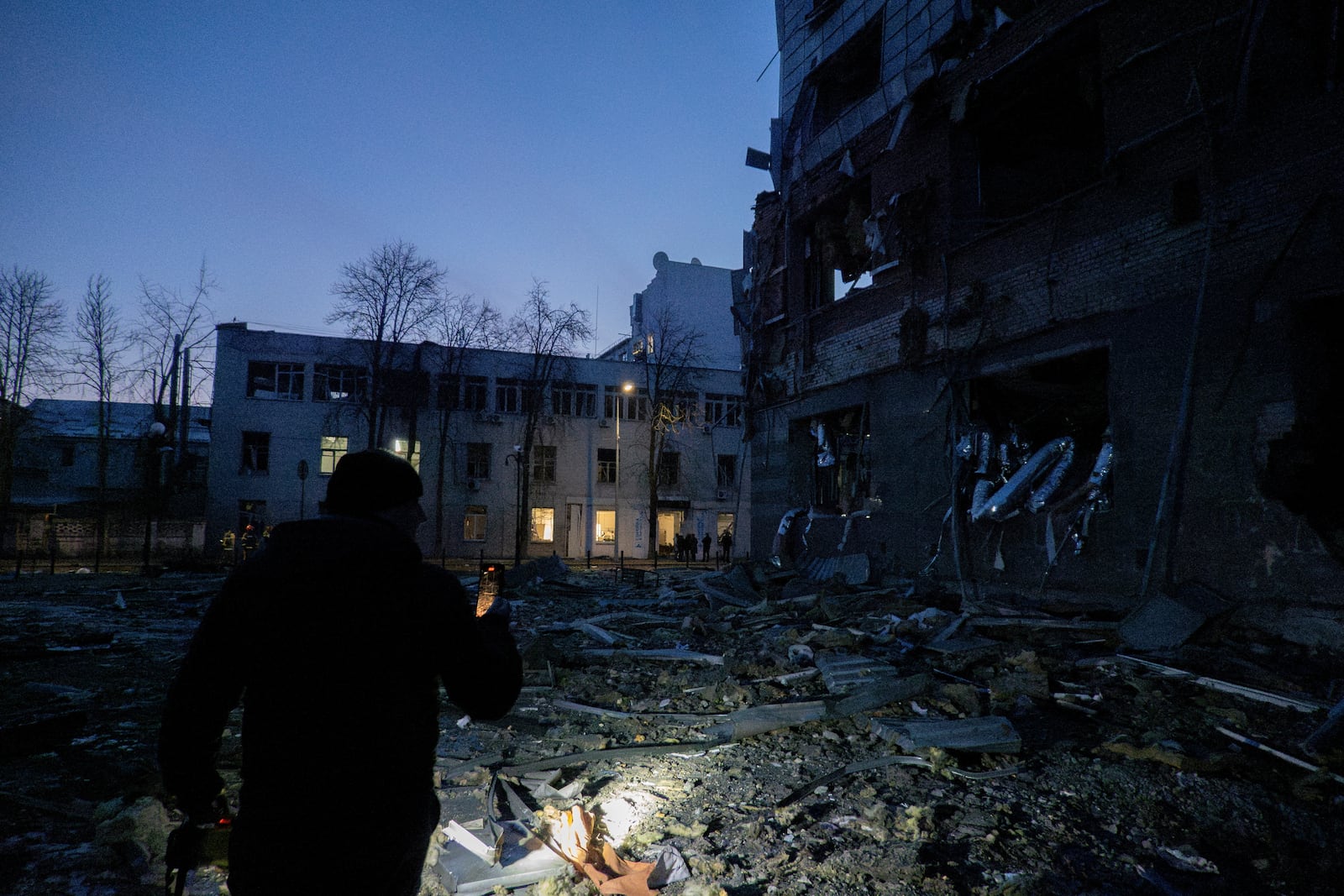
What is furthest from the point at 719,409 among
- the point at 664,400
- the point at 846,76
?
the point at 846,76

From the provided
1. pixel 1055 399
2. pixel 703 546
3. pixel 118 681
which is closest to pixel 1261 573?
pixel 1055 399

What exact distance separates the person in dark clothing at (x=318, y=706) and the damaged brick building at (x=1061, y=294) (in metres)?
8.56

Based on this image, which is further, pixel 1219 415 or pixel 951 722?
pixel 1219 415

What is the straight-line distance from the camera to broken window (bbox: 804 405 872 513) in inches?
511

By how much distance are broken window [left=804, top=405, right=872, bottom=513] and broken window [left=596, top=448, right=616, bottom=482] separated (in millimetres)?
19264

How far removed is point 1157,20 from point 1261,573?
671 cm

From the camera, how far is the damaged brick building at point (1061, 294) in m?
6.94

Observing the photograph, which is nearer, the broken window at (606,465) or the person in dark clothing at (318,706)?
the person in dark clothing at (318,706)

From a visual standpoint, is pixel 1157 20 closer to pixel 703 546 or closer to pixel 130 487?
pixel 703 546

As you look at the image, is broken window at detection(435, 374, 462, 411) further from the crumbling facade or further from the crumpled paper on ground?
the crumpled paper on ground

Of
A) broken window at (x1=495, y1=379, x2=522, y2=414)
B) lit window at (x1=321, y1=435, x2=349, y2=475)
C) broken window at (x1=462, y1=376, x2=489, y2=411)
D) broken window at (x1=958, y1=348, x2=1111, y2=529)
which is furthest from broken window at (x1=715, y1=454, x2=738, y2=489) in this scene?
broken window at (x1=958, y1=348, x2=1111, y2=529)

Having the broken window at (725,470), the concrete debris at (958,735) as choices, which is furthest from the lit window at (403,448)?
the concrete debris at (958,735)

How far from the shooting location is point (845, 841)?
3369 millimetres

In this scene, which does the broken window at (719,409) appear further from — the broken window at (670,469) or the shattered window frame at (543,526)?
the shattered window frame at (543,526)
